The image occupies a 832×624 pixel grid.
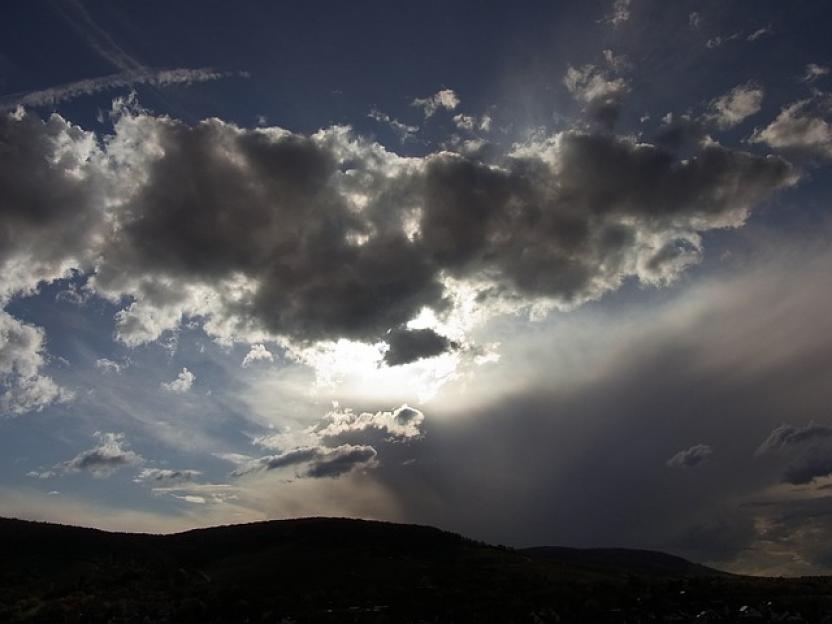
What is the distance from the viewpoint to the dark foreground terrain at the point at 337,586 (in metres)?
50.7

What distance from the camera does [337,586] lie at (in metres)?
67.9

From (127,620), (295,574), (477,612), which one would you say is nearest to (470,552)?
(295,574)

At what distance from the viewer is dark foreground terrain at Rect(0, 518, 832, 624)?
50656 millimetres

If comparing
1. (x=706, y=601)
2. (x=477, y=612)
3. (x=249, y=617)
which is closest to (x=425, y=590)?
(x=477, y=612)

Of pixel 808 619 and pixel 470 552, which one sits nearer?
pixel 808 619

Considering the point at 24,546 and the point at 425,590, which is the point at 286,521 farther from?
the point at 425,590

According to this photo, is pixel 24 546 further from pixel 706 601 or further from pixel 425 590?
pixel 706 601

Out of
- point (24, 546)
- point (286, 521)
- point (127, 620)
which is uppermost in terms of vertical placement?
point (286, 521)

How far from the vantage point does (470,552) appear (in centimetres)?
10188

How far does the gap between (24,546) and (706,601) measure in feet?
280

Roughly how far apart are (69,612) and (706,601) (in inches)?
2072

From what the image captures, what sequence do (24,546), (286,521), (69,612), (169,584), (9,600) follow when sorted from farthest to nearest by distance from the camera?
(286,521) < (24,546) < (169,584) < (9,600) < (69,612)

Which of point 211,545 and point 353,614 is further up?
point 211,545

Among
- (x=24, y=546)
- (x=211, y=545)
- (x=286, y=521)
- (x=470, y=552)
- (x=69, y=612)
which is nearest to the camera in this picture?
(x=69, y=612)
